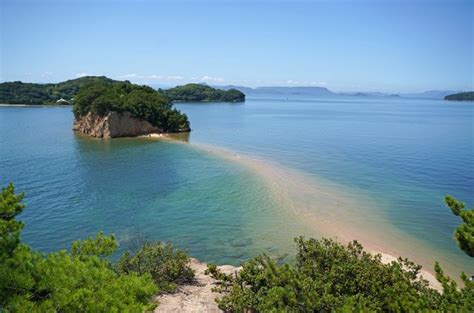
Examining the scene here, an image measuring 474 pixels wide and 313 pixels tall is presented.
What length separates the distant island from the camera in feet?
446

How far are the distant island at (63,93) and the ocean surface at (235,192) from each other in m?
62.2

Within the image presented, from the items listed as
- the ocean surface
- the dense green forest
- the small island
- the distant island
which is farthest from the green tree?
the dense green forest

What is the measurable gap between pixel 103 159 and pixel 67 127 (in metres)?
34.9

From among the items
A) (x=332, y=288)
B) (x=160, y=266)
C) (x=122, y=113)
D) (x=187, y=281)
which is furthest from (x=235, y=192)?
(x=122, y=113)

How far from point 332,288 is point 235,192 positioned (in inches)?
751

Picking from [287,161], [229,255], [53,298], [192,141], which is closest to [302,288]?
[53,298]

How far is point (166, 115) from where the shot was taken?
67500mm

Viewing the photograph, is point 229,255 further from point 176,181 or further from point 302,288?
point 176,181

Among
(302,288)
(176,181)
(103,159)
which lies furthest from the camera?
(103,159)

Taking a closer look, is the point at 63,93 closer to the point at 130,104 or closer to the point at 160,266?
the point at 130,104

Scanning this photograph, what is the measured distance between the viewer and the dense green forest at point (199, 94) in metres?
180

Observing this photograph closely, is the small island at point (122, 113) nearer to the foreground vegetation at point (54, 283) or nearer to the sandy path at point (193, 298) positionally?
the sandy path at point (193, 298)

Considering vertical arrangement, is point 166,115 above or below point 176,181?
above

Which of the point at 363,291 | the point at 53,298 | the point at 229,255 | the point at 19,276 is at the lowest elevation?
the point at 229,255
